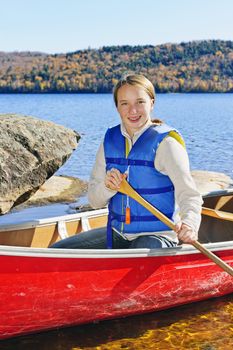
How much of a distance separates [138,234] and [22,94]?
111 metres

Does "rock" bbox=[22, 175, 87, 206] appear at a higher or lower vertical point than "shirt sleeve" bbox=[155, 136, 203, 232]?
lower

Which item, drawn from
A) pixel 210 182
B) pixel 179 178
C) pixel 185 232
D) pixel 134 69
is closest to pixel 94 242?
pixel 185 232

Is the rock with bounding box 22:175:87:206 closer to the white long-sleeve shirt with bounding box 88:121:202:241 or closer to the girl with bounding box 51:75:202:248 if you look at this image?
the girl with bounding box 51:75:202:248

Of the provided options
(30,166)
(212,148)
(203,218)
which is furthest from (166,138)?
(212,148)

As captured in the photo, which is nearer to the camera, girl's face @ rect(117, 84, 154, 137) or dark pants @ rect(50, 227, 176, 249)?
girl's face @ rect(117, 84, 154, 137)

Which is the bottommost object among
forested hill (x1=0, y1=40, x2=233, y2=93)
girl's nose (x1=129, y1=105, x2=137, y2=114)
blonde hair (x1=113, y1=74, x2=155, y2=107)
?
forested hill (x1=0, y1=40, x2=233, y2=93)

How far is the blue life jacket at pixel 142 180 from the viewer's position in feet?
16.8

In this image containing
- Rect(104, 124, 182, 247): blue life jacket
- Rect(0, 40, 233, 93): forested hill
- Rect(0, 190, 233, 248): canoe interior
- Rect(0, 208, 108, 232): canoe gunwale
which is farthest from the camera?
Rect(0, 40, 233, 93): forested hill

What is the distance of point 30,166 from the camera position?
8.00m

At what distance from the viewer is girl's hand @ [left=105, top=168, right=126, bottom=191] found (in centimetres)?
498

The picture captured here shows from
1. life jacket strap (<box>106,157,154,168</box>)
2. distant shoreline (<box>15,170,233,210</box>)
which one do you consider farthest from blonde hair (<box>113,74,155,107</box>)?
distant shoreline (<box>15,170,233,210</box>)

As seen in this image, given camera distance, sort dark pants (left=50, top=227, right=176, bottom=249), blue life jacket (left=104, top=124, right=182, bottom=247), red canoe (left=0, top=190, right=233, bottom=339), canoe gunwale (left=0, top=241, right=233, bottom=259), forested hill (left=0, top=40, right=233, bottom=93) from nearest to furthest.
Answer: canoe gunwale (left=0, top=241, right=233, bottom=259) < red canoe (left=0, top=190, right=233, bottom=339) < blue life jacket (left=104, top=124, right=182, bottom=247) < dark pants (left=50, top=227, right=176, bottom=249) < forested hill (left=0, top=40, right=233, bottom=93)

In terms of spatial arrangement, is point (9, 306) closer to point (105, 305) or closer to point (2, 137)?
point (105, 305)

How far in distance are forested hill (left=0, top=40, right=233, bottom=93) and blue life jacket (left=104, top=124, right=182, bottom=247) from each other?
93.4 m
